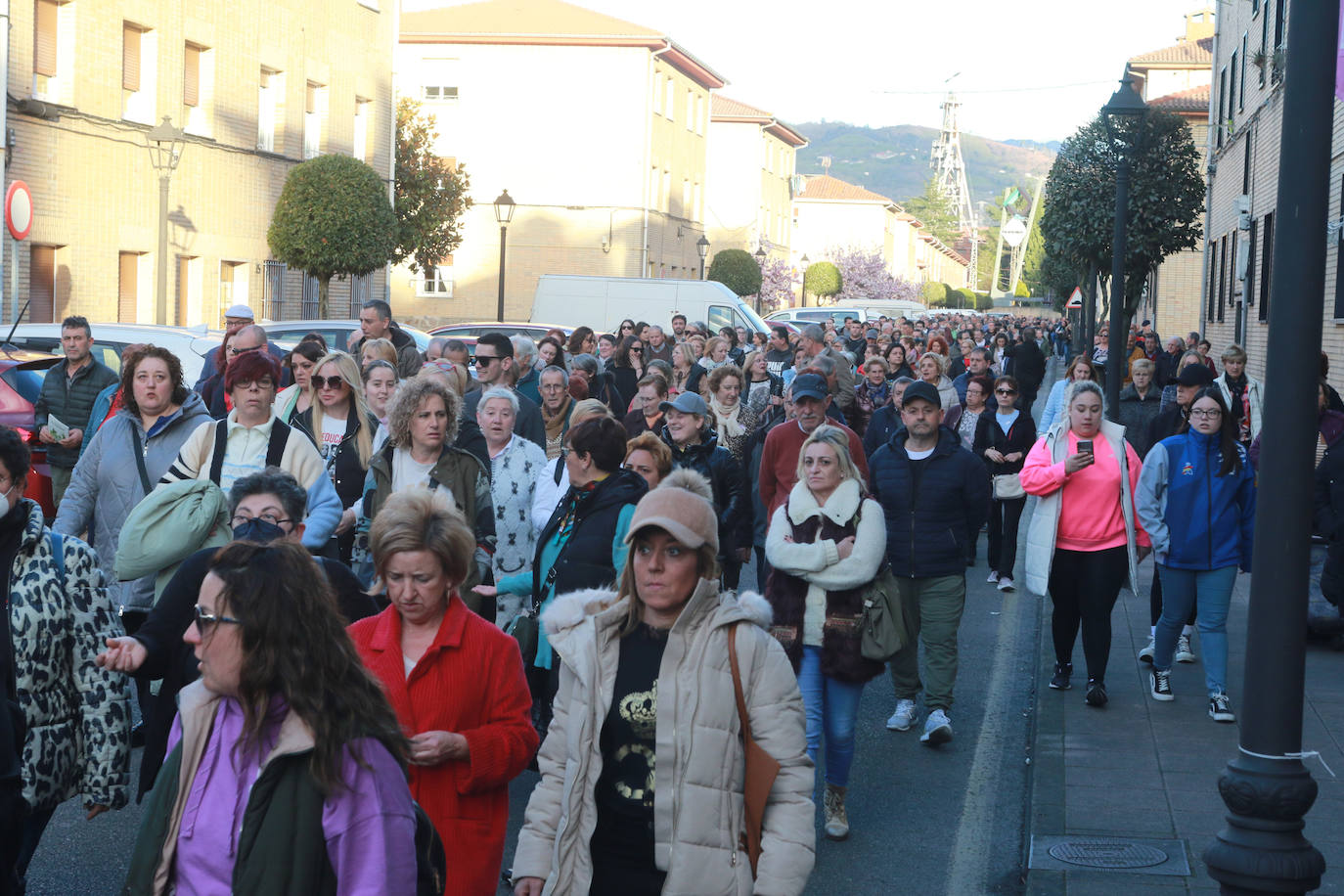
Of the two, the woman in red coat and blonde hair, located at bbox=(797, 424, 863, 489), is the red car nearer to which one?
blonde hair, located at bbox=(797, 424, 863, 489)

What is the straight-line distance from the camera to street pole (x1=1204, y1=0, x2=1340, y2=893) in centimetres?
450

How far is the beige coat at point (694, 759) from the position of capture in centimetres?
364

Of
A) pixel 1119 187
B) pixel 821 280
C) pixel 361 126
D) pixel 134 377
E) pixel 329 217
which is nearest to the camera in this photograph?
pixel 134 377

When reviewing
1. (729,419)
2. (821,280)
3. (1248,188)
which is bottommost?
(729,419)

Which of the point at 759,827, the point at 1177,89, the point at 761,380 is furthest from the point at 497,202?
the point at 1177,89

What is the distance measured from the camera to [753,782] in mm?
3709

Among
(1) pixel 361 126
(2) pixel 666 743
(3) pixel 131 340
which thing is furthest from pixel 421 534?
(1) pixel 361 126

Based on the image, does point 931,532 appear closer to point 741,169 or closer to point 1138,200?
point 1138,200

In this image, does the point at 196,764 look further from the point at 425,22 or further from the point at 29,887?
the point at 425,22

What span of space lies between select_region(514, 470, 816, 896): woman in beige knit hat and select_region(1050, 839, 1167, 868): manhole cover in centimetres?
279

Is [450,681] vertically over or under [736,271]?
Answer: under

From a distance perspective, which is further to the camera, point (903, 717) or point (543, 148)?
point (543, 148)

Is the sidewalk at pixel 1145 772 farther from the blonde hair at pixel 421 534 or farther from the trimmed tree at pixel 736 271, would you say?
the trimmed tree at pixel 736 271

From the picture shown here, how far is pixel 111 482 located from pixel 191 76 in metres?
23.2
